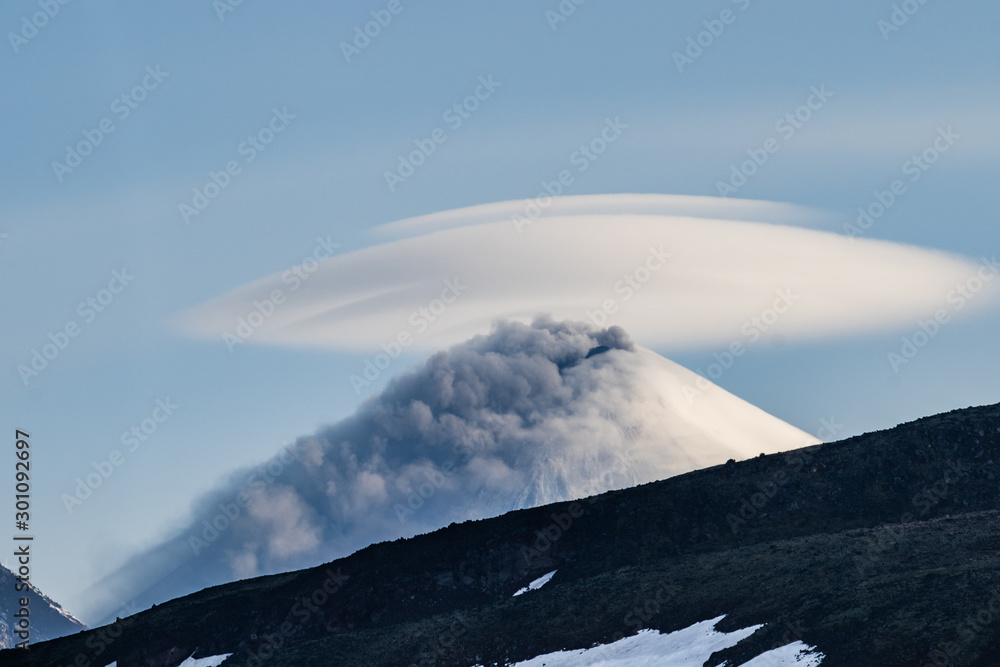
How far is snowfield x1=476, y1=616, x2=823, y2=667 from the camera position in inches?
2576

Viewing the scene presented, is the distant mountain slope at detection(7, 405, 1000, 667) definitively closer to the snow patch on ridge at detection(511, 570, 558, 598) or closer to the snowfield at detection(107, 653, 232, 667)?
the snow patch on ridge at detection(511, 570, 558, 598)

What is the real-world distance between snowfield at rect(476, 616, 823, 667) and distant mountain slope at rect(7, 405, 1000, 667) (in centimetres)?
109

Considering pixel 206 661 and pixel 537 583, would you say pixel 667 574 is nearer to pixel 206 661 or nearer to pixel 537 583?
pixel 537 583

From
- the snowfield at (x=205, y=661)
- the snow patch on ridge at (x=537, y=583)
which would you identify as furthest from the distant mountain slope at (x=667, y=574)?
the snowfield at (x=205, y=661)

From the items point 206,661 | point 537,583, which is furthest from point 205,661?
point 537,583

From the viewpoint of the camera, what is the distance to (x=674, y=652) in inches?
2958

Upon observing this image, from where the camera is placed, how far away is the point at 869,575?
7694cm

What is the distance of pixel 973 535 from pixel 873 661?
23020mm

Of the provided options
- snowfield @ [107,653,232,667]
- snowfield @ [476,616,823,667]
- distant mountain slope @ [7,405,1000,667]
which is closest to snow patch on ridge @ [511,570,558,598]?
distant mountain slope @ [7,405,1000,667]

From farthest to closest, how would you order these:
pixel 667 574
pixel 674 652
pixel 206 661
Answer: pixel 206 661 → pixel 667 574 → pixel 674 652

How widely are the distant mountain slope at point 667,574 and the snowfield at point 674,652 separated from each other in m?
1.09

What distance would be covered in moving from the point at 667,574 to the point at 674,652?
17296 millimetres

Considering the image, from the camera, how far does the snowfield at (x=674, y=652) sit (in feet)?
215

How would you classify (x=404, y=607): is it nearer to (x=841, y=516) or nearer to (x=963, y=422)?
(x=841, y=516)
